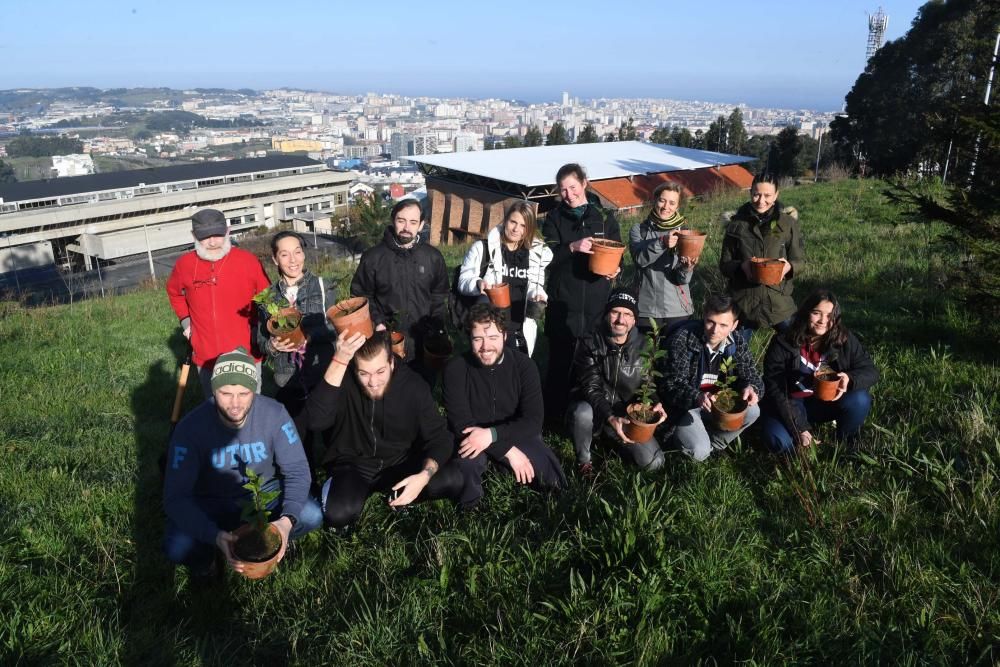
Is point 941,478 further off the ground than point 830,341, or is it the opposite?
point 830,341

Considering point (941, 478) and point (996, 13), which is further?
point (996, 13)

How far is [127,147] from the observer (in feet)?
374

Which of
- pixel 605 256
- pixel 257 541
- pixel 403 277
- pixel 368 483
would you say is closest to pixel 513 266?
pixel 605 256

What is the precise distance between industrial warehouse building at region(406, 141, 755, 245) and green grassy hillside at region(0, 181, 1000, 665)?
21.4m

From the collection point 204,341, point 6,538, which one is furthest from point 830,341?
point 6,538

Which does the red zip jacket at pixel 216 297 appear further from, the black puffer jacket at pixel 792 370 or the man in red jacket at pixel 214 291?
the black puffer jacket at pixel 792 370

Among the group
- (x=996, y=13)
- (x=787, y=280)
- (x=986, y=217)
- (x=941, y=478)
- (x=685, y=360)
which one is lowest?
(x=941, y=478)

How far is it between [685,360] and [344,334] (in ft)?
6.86

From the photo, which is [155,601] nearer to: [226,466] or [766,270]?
[226,466]

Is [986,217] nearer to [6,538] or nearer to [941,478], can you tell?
[941,478]

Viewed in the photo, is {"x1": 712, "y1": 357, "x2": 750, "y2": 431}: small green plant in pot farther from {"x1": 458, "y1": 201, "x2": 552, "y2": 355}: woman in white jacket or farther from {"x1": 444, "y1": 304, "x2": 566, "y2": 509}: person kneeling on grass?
{"x1": 458, "y1": 201, "x2": 552, "y2": 355}: woman in white jacket

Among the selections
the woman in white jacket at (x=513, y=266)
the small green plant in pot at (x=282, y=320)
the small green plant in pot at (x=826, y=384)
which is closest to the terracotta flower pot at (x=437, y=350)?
the woman in white jacket at (x=513, y=266)

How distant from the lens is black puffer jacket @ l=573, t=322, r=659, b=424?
3.72 metres

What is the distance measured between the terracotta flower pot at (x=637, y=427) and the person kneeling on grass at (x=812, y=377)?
82 centimetres
